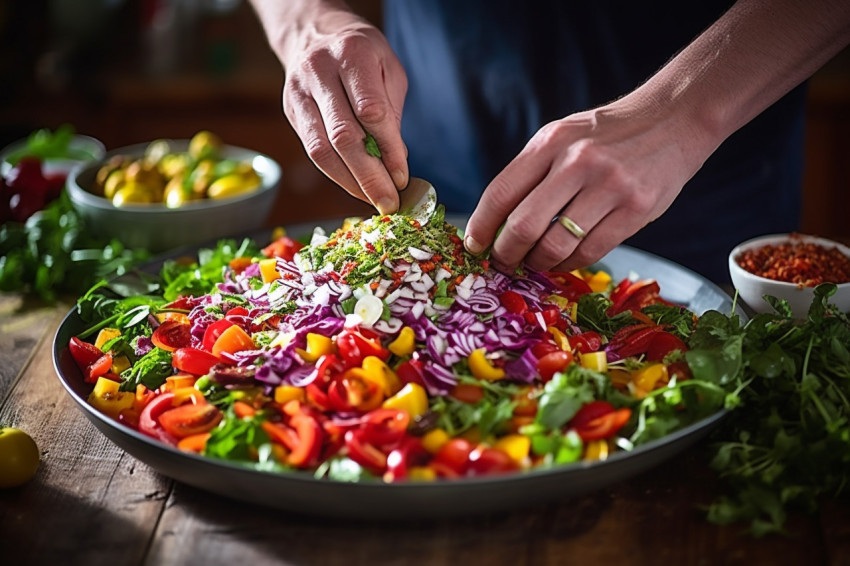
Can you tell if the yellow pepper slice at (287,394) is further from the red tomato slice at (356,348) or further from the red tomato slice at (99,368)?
the red tomato slice at (99,368)

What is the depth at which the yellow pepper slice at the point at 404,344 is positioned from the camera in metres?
1.54

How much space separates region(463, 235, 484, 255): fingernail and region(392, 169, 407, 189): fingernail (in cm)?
22

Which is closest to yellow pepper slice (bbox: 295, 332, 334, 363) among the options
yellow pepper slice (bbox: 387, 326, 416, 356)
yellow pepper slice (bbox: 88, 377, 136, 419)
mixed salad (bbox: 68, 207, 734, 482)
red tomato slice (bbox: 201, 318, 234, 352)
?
mixed salad (bbox: 68, 207, 734, 482)

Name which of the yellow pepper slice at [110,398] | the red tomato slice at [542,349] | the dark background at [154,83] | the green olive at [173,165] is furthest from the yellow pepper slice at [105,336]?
the dark background at [154,83]

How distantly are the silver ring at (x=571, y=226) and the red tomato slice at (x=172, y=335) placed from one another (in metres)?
0.79

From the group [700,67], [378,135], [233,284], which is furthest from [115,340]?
[700,67]

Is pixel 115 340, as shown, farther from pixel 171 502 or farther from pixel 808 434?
pixel 808 434

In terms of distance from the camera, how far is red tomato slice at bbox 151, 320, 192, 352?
5.76 ft

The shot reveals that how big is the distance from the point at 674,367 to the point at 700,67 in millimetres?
558

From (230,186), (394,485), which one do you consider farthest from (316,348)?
(230,186)

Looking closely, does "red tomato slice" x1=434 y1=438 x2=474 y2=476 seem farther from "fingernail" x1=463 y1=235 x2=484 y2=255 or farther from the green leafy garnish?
the green leafy garnish

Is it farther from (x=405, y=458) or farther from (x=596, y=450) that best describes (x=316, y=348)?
(x=596, y=450)

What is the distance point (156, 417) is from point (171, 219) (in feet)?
3.64

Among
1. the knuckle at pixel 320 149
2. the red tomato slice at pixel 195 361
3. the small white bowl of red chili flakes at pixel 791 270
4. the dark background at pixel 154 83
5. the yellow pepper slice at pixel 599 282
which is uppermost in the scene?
the knuckle at pixel 320 149
